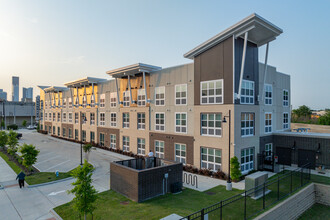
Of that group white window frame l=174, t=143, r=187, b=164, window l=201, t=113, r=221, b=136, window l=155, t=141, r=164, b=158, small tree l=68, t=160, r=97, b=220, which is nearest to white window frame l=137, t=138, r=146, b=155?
window l=155, t=141, r=164, b=158

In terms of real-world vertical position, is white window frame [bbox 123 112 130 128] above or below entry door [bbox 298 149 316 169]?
above

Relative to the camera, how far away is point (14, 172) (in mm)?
20547

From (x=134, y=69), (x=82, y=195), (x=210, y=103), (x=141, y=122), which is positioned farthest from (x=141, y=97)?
(x=82, y=195)

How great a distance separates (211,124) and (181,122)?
4.11m

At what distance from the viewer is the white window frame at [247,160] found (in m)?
19.3

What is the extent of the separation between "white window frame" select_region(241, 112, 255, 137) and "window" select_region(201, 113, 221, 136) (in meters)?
→ 2.28

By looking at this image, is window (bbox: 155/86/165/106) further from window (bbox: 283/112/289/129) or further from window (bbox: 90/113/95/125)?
window (bbox: 90/113/95/125)

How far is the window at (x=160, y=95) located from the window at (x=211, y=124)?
6.44 m

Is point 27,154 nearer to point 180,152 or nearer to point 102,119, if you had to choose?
point 180,152

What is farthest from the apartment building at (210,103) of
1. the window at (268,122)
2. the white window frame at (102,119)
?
the white window frame at (102,119)

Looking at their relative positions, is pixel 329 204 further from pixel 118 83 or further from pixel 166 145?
pixel 118 83

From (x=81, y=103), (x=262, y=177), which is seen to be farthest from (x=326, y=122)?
(x=81, y=103)

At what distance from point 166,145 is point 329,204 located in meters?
15.6

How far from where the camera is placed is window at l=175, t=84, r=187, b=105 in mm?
22764
